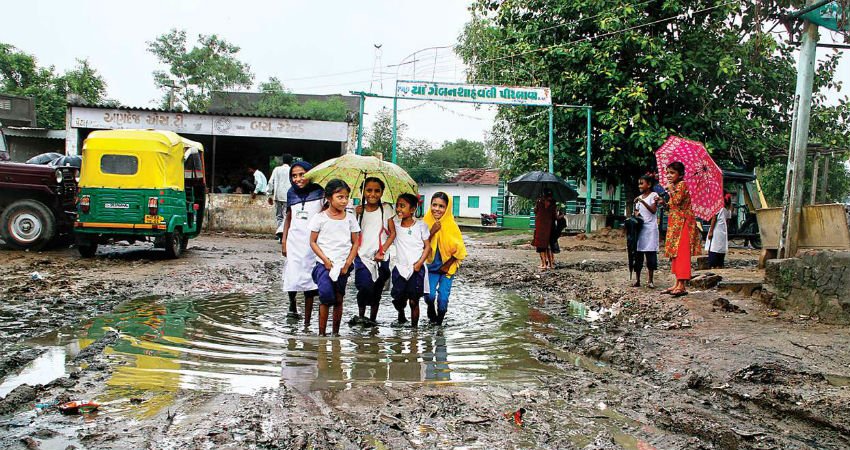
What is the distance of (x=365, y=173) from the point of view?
7.11m

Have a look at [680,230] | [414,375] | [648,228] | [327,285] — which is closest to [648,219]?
[648,228]

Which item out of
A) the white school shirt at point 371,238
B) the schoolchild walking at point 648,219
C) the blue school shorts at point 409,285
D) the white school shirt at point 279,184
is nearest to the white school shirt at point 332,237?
the white school shirt at point 371,238

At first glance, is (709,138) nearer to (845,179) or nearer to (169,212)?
(169,212)

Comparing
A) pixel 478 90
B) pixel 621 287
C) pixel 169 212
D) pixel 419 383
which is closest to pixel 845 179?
pixel 478 90

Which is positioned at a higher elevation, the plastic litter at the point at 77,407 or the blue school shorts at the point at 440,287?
the blue school shorts at the point at 440,287

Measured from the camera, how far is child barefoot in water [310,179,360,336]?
6.03 metres

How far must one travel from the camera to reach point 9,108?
29094 millimetres

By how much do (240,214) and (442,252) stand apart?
1495 cm

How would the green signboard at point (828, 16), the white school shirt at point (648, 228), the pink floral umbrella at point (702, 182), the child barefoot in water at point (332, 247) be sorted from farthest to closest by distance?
the white school shirt at point (648, 228) < the green signboard at point (828, 16) < the pink floral umbrella at point (702, 182) < the child barefoot in water at point (332, 247)

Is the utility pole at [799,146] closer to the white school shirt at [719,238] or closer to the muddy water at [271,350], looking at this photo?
the white school shirt at [719,238]

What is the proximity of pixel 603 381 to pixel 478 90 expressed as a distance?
634 inches

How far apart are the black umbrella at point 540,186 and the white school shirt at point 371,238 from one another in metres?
7.50

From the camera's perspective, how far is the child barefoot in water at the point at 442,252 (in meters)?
6.88

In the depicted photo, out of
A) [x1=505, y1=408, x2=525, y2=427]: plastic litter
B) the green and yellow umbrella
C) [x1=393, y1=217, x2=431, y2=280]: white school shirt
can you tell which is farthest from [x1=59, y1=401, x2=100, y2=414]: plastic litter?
the green and yellow umbrella
